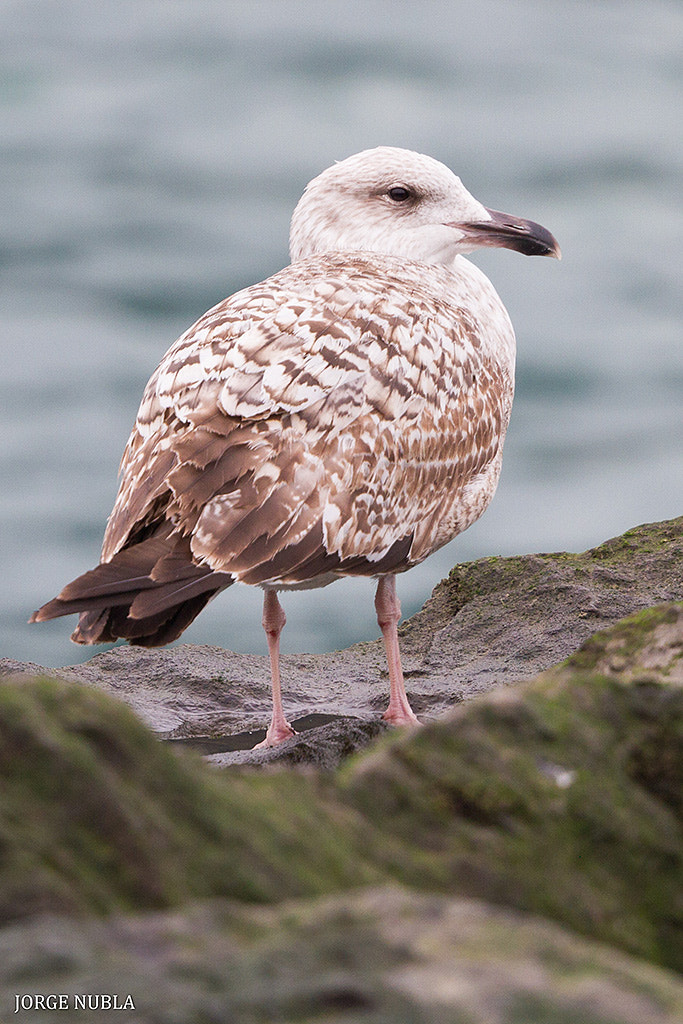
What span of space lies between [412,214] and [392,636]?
2.94 metres

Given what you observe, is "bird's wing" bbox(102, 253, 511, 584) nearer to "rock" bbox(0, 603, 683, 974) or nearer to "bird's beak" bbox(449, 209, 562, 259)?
"bird's beak" bbox(449, 209, 562, 259)

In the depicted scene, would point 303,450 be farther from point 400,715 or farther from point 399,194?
point 399,194

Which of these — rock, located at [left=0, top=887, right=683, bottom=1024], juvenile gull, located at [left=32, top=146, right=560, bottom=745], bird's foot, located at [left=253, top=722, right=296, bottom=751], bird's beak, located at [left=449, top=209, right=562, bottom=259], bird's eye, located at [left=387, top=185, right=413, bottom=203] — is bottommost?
bird's foot, located at [left=253, top=722, right=296, bottom=751]

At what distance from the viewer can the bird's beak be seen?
26.0 ft

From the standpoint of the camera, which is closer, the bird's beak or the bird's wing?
the bird's wing

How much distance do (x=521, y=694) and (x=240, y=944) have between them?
1003mm

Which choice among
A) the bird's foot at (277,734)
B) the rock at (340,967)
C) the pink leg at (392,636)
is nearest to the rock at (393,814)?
the rock at (340,967)

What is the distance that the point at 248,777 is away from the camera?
241 cm

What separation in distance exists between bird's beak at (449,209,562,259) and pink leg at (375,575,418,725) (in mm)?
2487

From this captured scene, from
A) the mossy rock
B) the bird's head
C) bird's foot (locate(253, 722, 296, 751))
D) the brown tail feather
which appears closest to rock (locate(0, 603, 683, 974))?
the mossy rock

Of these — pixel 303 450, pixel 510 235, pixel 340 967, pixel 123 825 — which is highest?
pixel 510 235

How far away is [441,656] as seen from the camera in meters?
8.95

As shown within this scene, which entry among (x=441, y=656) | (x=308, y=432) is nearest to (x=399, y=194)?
(x=308, y=432)

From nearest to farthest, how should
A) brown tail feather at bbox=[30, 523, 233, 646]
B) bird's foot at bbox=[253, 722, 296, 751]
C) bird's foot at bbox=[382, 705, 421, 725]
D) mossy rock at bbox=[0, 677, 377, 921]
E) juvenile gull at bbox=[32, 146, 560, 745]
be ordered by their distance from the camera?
1. mossy rock at bbox=[0, 677, 377, 921]
2. brown tail feather at bbox=[30, 523, 233, 646]
3. juvenile gull at bbox=[32, 146, 560, 745]
4. bird's foot at bbox=[253, 722, 296, 751]
5. bird's foot at bbox=[382, 705, 421, 725]
